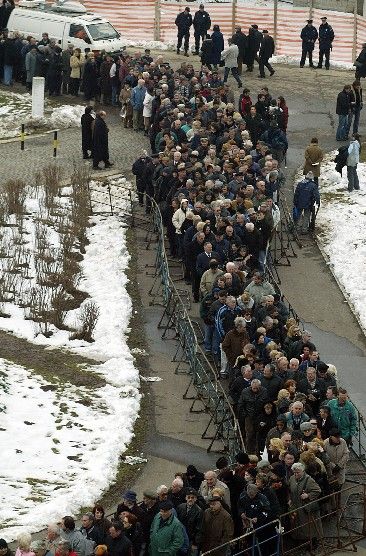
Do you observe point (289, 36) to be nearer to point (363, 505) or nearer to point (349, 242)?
point (349, 242)

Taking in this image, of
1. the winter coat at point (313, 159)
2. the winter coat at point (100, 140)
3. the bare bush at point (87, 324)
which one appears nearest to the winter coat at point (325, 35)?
the winter coat at point (100, 140)

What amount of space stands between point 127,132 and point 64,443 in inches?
737

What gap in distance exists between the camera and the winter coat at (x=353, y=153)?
Answer: 37031mm

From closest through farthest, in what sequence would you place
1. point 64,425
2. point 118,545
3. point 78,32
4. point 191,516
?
point 118,545
point 191,516
point 64,425
point 78,32

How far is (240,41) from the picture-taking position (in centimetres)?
4619

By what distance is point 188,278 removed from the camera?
31.3m

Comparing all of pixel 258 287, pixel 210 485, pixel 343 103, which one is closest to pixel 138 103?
pixel 343 103

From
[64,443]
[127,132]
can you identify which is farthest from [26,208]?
[64,443]

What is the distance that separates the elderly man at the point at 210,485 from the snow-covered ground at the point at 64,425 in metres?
2.28

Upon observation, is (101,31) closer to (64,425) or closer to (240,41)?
(240,41)

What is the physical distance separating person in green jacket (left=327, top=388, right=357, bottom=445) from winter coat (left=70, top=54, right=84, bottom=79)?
22508 millimetres

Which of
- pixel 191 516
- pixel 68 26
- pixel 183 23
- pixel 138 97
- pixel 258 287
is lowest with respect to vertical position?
pixel 191 516

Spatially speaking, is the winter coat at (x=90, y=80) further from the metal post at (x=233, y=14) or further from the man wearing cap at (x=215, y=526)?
the man wearing cap at (x=215, y=526)

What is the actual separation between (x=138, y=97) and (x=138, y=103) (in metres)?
0.20
